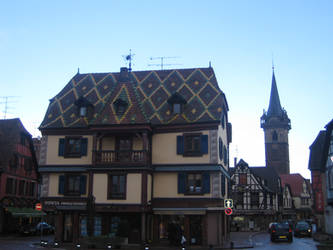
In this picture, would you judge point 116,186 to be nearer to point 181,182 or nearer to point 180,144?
point 181,182

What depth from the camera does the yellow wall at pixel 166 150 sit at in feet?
103

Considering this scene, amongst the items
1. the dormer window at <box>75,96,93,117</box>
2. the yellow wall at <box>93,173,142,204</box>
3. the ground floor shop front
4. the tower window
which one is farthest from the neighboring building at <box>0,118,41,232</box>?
the tower window

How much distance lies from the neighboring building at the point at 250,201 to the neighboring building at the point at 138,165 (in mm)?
28066

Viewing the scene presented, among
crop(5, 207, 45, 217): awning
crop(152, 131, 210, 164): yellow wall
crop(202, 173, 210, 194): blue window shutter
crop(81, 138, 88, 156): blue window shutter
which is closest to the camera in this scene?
crop(202, 173, 210, 194): blue window shutter

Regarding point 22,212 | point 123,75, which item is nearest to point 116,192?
point 123,75

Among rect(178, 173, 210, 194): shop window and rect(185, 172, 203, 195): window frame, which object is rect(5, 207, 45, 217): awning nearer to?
rect(178, 173, 210, 194): shop window

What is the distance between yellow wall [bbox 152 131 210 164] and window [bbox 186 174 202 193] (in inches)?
A: 45.0

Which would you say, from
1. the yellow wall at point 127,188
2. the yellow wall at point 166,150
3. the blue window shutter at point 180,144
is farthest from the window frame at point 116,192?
the blue window shutter at point 180,144

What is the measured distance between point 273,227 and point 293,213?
49288 mm

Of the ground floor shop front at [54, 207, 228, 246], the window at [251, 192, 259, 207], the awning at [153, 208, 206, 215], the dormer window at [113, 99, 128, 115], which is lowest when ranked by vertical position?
the ground floor shop front at [54, 207, 228, 246]

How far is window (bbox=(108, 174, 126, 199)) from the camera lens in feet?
99.6

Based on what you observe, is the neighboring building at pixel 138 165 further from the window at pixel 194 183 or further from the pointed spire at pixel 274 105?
the pointed spire at pixel 274 105

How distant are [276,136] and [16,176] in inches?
2883

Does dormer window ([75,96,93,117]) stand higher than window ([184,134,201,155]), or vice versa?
dormer window ([75,96,93,117])
